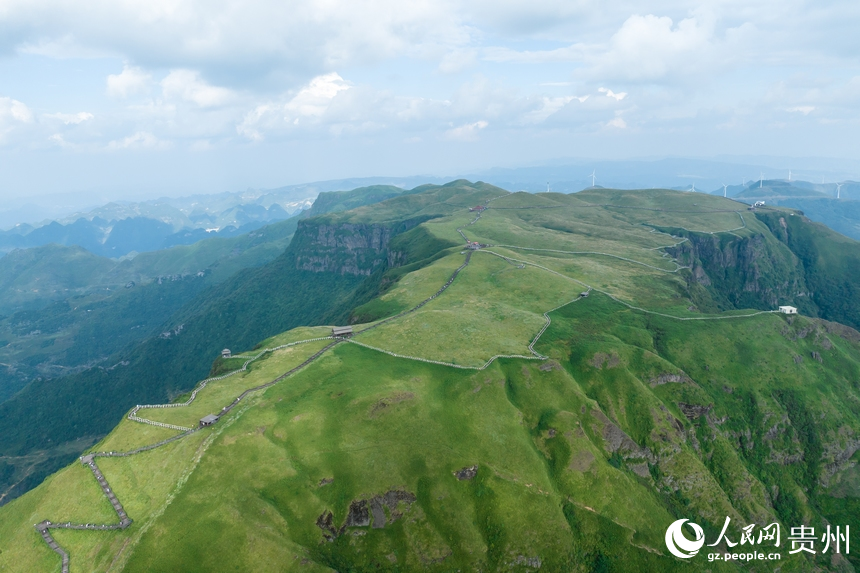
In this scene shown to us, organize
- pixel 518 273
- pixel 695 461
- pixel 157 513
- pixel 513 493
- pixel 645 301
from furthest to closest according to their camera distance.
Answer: pixel 518 273, pixel 645 301, pixel 695 461, pixel 513 493, pixel 157 513

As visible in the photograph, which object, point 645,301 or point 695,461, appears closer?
point 695,461

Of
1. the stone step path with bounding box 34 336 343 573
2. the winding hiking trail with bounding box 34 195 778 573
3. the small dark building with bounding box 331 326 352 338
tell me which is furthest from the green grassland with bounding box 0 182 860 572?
the small dark building with bounding box 331 326 352 338

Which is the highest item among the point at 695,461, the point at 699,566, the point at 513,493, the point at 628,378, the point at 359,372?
the point at 359,372

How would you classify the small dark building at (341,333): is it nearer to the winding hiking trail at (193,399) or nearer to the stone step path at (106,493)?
the winding hiking trail at (193,399)

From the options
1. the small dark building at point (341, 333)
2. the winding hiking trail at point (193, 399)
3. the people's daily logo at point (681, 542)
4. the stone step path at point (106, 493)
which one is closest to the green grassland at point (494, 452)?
the stone step path at point (106, 493)

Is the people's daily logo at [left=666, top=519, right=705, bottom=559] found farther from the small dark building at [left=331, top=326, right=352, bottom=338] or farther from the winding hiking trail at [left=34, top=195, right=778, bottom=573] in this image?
the small dark building at [left=331, top=326, right=352, bottom=338]

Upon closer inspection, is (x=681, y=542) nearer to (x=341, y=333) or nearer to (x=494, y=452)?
(x=494, y=452)

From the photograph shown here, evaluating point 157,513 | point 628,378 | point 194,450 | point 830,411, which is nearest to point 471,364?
point 628,378

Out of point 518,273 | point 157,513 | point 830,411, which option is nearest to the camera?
point 157,513

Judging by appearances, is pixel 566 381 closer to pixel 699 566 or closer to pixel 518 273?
pixel 699 566
